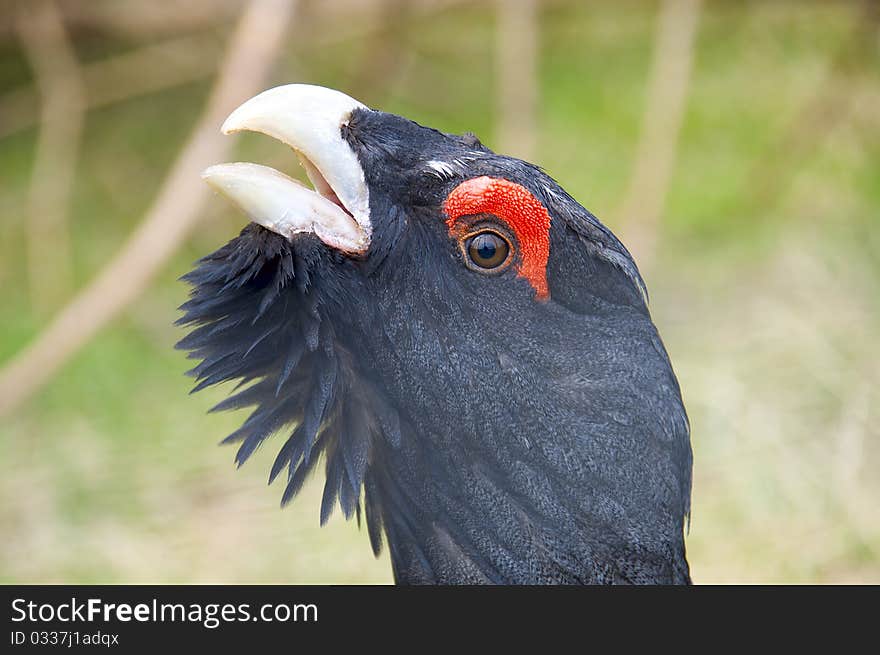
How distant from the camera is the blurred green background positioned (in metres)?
5.39

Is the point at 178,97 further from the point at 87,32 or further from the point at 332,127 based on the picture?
the point at 332,127

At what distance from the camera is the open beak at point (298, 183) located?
2.52m

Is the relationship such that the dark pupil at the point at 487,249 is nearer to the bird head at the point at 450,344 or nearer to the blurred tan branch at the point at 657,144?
the bird head at the point at 450,344

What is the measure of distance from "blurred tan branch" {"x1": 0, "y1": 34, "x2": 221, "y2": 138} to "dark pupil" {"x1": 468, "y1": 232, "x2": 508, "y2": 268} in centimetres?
630

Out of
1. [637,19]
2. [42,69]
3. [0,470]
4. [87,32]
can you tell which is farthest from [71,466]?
[637,19]

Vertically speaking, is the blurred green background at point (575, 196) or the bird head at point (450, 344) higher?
the blurred green background at point (575, 196)

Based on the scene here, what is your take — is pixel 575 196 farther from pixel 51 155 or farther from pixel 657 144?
pixel 51 155

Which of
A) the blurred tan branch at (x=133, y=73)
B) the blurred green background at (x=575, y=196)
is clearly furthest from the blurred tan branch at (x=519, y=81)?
the blurred tan branch at (x=133, y=73)

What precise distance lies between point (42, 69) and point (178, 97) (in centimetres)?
141

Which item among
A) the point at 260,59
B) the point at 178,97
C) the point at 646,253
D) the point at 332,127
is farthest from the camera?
the point at 178,97

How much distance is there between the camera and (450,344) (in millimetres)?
2604

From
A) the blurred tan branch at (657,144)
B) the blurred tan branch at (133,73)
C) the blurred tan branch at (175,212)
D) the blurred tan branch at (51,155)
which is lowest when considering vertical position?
the blurred tan branch at (175,212)

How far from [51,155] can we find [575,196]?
12.3ft

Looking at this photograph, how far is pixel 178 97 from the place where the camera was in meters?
8.77
